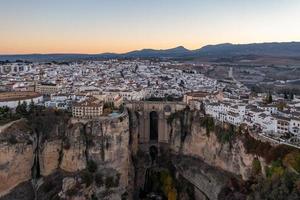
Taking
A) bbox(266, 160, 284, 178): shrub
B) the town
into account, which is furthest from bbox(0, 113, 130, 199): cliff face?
bbox(266, 160, 284, 178): shrub

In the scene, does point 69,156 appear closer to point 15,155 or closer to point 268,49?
point 15,155

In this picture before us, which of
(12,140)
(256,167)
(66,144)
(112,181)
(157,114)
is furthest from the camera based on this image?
(157,114)

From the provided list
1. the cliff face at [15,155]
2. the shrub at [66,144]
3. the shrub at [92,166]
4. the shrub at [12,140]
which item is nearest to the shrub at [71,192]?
the shrub at [92,166]

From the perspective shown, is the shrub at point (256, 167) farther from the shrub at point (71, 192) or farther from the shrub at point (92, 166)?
the shrub at point (71, 192)

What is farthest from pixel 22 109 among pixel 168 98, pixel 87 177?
pixel 168 98

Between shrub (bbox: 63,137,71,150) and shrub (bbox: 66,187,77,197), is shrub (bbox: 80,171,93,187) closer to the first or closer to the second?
shrub (bbox: 66,187,77,197)
